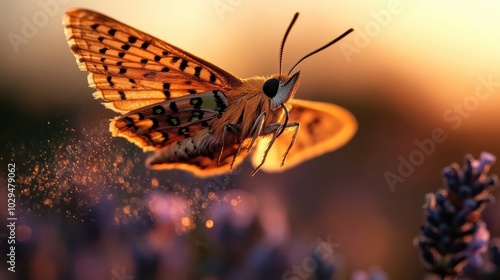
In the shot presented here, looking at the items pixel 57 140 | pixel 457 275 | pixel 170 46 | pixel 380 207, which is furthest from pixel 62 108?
pixel 457 275

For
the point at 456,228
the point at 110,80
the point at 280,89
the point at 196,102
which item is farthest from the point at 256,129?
the point at 456,228

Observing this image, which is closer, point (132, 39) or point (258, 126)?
point (258, 126)

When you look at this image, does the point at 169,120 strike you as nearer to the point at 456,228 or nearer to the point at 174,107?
the point at 174,107

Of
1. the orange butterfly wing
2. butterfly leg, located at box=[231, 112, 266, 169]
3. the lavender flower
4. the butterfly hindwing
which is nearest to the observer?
the lavender flower

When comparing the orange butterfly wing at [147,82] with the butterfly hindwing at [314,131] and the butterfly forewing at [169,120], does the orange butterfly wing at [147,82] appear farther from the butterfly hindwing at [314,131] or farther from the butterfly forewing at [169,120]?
the butterfly hindwing at [314,131]

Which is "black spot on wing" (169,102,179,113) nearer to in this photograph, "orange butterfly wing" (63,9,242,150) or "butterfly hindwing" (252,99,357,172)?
"orange butterfly wing" (63,9,242,150)

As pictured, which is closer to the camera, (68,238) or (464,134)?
(68,238)

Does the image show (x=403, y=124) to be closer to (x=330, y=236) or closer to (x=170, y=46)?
(x=330, y=236)

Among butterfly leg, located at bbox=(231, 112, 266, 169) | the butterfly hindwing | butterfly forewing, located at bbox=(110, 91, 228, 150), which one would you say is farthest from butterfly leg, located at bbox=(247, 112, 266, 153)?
the butterfly hindwing
